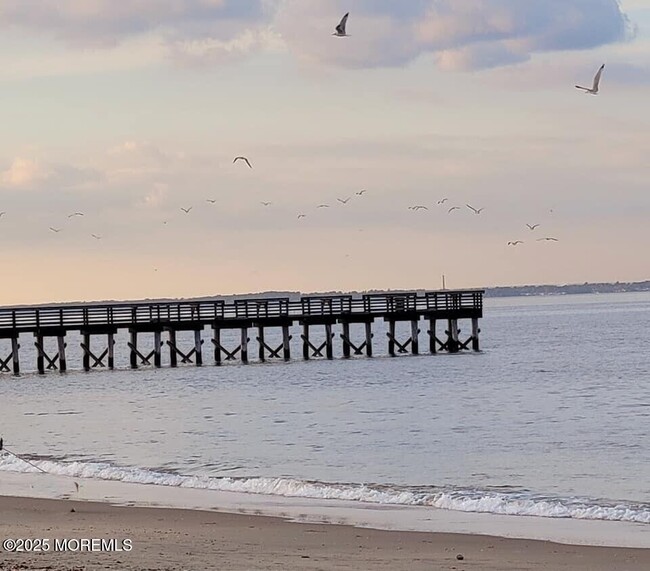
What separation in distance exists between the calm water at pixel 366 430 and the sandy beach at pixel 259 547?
324 cm

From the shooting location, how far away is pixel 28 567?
11.9m

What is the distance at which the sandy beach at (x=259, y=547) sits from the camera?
12680 mm

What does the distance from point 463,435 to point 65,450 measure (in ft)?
29.4

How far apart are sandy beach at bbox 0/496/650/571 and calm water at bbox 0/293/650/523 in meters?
3.24

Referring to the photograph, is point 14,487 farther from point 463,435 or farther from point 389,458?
point 463,435

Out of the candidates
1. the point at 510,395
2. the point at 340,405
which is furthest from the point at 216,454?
the point at 510,395

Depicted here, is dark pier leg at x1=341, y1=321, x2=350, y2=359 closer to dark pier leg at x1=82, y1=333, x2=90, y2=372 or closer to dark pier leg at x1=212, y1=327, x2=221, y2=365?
dark pier leg at x1=212, y1=327, x2=221, y2=365

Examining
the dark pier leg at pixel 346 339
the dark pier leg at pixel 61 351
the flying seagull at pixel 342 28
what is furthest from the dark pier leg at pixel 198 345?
the flying seagull at pixel 342 28

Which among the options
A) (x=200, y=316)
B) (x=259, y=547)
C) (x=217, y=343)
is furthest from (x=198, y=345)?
(x=259, y=547)

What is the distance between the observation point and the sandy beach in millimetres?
12680

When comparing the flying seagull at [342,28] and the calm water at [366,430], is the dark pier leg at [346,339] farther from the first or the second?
the flying seagull at [342,28]

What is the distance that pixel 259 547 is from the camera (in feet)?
45.6

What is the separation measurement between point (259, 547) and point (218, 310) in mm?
39925

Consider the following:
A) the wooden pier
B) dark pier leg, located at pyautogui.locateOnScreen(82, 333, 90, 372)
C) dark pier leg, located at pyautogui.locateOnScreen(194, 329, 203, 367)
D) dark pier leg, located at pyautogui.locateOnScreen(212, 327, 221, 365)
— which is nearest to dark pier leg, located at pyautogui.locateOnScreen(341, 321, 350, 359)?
the wooden pier
